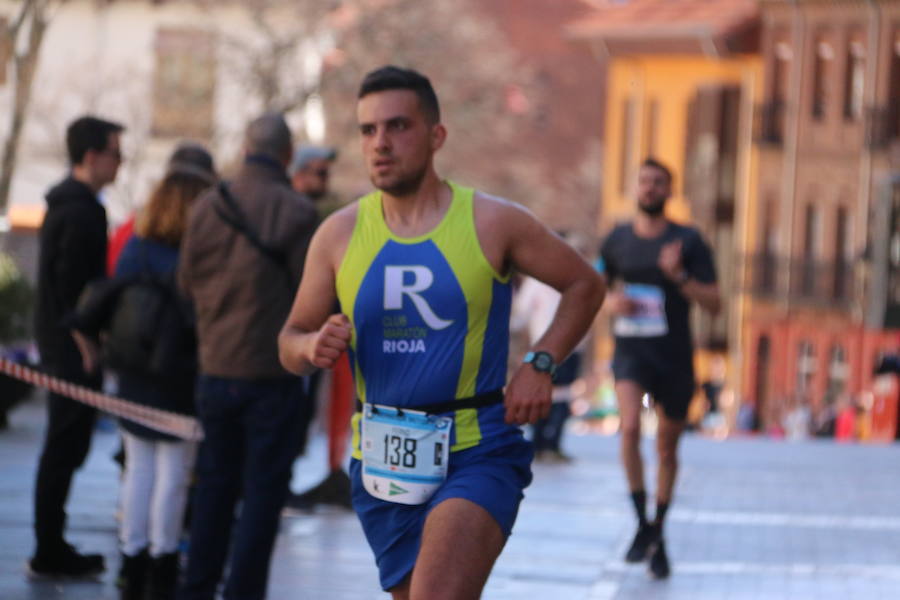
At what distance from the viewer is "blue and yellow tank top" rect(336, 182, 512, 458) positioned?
19.0 ft

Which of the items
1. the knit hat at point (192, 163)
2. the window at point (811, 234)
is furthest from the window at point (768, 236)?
the knit hat at point (192, 163)

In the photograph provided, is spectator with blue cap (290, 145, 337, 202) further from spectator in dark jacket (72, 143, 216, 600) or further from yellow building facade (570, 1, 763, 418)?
yellow building facade (570, 1, 763, 418)

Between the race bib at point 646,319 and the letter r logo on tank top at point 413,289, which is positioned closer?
the letter r logo on tank top at point 413,289

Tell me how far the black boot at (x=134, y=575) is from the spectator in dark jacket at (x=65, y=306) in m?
0.58

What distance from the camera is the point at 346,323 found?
5582 mm

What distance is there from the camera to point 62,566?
9.20 m

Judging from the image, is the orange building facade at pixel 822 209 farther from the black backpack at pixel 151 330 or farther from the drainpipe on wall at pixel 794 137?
the black backpack at pixel 151 330

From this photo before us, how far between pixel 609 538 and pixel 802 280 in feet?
132

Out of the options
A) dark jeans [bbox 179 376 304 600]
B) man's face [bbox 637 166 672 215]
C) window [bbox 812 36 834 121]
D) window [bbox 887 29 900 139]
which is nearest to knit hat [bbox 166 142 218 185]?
dark jeans [bbox 179 376 304 600]

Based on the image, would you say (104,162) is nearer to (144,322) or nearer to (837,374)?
(144,322)

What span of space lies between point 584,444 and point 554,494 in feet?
22.7

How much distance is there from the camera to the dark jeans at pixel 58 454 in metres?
9.04

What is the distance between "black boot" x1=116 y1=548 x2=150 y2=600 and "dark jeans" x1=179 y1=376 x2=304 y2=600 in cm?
49

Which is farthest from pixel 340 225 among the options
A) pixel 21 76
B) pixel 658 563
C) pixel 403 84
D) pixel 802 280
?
pixel 802 280
